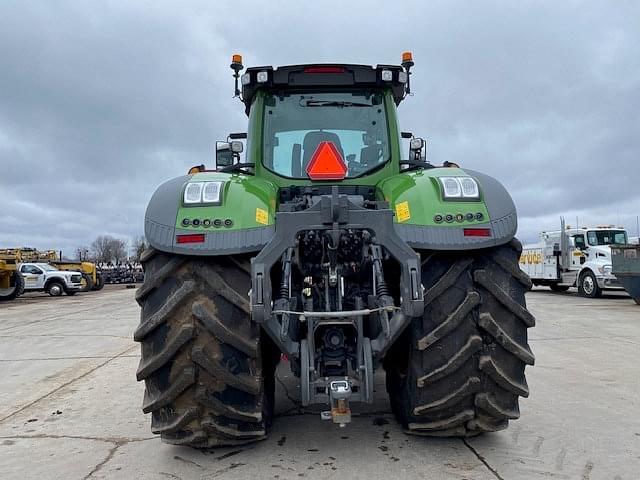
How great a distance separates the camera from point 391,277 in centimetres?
310

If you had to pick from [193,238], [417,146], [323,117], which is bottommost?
[193,238]

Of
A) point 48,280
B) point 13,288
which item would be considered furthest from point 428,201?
point 48,280

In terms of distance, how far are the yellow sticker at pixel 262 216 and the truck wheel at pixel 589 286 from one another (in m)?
17.2

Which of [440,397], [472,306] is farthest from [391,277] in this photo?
[440,397]

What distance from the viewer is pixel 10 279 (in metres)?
21.7

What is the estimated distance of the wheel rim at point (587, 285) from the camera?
1762 centimetres

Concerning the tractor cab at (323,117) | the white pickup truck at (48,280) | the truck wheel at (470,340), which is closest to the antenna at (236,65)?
the tractor cab at (323,117)

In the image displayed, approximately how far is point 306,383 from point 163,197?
4.34 ft

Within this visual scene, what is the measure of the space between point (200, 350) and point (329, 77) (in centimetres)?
222

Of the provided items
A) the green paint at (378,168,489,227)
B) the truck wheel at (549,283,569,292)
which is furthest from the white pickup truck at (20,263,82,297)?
the green paint at (378,168,489,227)

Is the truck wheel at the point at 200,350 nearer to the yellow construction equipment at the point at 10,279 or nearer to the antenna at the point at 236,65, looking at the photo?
the antenna at the point at 236,65

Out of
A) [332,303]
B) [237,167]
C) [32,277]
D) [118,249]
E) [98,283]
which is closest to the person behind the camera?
[332,303]

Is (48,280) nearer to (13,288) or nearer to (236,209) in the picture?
(13,288)

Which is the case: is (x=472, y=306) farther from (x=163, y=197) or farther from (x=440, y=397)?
(x=163, y=197)
